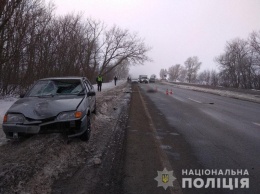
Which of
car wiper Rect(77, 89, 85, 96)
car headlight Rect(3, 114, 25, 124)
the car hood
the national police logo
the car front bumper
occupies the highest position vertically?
car wiper Rect(77, 89, 85, 96)

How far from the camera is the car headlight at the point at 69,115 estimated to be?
5.47 m

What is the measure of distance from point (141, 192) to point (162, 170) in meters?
0.93

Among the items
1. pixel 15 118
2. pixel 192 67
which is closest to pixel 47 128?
pixel 15 118

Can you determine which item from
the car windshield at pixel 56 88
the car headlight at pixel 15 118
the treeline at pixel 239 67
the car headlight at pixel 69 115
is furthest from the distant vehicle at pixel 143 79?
the car headlight at pixel 15 118

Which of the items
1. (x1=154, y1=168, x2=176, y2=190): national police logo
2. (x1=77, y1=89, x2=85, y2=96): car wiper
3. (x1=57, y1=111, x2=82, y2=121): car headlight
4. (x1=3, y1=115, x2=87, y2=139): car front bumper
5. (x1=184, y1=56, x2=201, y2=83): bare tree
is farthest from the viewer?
(x1=184, y1=56, x2=201, y2=83): bare tree

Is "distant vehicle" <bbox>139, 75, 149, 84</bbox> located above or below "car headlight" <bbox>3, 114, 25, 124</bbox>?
above

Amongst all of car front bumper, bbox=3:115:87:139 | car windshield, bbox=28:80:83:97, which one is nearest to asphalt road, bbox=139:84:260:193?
car front bumper, bbox=3:115:87:139

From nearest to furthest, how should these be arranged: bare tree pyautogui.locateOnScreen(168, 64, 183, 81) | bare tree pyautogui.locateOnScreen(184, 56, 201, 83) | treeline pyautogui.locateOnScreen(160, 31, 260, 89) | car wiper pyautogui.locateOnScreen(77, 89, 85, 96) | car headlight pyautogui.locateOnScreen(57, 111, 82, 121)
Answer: car headlight pyautogui.locateOnScreen(57, 111, 82, 121)
car wiper pyautogui.locateOnScreen(77, 89, 85, 96)
treeline pyautogui.locateOnScreen(160, 31, 260, 89)
bare tree pyautogui.locateOnScreen(184, 56, 201, 83)
bare tree pyautogui.locateOnScreen(168, 64, 183, 81)

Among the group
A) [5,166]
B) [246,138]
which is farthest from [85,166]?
[246,138]

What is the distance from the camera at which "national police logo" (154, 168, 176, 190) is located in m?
3.96

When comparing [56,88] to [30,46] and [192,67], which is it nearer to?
[30,46]

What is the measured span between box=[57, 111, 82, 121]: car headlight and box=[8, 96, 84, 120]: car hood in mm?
83

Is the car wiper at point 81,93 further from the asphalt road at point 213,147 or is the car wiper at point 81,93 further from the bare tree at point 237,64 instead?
the bare tree at point 237,64

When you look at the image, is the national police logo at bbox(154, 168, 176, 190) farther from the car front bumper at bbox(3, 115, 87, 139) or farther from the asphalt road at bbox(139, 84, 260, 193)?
the car front bumper at bbox(3, 115, 87, 139)
